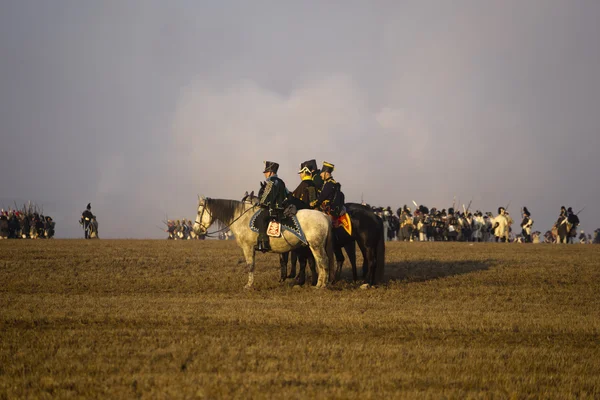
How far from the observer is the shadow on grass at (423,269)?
16.4 meters

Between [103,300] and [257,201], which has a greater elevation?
[257,201]

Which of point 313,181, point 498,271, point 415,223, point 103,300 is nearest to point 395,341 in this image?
point 103,300

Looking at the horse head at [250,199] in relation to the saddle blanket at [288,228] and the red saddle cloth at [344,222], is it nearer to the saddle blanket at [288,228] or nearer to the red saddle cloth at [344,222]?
the saddle blanket at [288,228]

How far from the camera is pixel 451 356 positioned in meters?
7.52

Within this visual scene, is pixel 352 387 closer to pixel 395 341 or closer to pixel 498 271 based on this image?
pixel 395 341

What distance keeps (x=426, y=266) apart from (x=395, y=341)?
455 inches

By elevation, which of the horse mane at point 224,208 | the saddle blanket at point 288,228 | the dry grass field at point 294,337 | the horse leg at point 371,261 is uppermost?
the horse mane at point 224,208

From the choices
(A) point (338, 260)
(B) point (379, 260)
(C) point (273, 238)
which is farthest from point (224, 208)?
(B) point (379, 260)

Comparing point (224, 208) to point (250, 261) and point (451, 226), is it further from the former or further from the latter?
point (451, 226)

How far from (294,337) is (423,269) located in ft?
35.6

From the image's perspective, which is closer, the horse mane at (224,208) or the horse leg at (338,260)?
the horse mane at (224,208)

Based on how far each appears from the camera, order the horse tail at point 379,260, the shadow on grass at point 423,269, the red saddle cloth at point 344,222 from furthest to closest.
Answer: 1. the shadow on grass at point 423,269
2. the horse tail at point 379,260
3. the red saddle cloth at point 344,222

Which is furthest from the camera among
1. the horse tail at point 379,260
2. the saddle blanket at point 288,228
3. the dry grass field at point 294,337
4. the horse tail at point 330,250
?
the horse tail at point 379,260

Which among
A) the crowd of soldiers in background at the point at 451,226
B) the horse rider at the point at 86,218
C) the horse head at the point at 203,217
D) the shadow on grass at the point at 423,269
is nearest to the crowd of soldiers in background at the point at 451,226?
the crowd of soldiers in background at the point at 451,226
